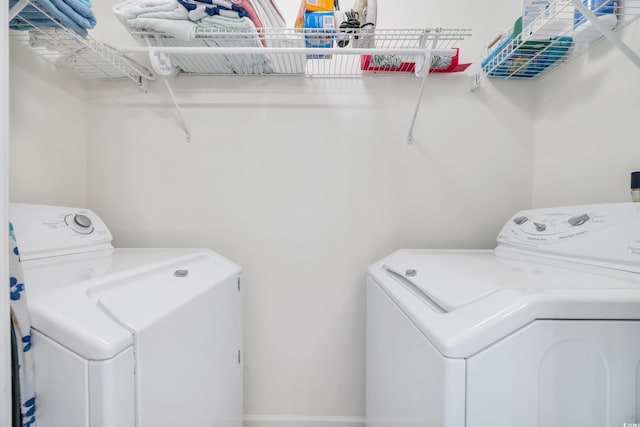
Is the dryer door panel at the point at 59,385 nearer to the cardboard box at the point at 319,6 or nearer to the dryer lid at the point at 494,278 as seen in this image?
the dryer lid at the point at 494,278

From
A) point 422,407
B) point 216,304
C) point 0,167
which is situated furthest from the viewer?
point 216,304

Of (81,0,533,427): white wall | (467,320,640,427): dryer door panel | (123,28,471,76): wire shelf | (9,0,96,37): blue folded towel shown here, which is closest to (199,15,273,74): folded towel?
(123,28,471,76): wire shelf

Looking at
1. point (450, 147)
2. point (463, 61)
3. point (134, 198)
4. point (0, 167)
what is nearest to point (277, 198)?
point (134, 198)

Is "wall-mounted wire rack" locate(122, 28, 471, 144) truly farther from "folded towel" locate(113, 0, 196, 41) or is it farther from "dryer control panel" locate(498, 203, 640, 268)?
"dryer control panel" locate(498, 203, 640, 268)

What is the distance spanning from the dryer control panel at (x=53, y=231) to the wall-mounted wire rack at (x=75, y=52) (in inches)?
23.3

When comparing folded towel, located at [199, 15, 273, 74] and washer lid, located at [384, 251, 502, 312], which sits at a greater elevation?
folded towel, located at [199, 15, 273, 74]

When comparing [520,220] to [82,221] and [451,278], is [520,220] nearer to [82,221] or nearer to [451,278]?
[451,278]

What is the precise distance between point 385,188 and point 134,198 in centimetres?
128

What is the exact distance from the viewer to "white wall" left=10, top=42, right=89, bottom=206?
1083 millimetres

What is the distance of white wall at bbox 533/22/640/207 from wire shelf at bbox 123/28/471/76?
50 cm

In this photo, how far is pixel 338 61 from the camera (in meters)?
1.37

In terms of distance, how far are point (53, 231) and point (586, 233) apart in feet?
5.69

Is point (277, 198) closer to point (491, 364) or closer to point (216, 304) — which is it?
point (216, 304)

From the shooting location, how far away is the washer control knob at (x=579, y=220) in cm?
88
